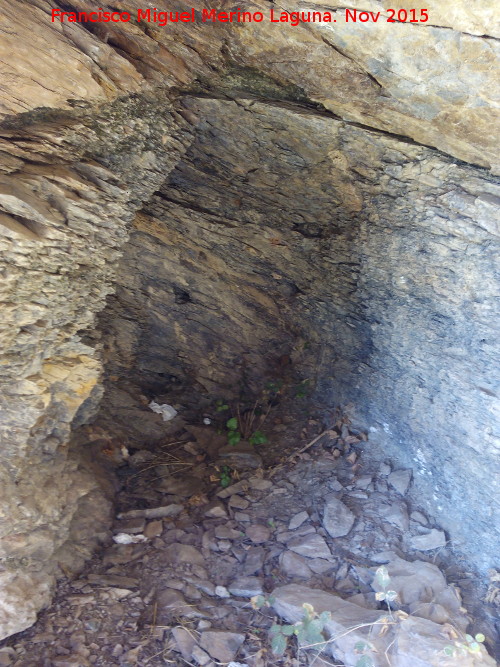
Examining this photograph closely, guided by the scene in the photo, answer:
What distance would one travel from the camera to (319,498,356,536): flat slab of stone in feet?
9.95

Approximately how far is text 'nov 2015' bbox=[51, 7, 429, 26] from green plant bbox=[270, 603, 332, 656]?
7.84 feet

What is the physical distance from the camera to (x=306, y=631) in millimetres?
2365

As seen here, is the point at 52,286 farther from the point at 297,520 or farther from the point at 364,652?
the point at 364,652

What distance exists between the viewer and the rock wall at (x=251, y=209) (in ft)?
6.61

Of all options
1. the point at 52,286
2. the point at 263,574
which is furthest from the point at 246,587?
the point at 52,286

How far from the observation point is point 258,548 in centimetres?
307

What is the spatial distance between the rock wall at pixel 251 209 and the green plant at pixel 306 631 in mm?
971

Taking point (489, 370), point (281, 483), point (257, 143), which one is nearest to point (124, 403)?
point (281, 483)

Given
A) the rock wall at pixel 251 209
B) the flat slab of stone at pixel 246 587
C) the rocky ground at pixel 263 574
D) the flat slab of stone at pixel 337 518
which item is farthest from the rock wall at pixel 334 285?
the flat slab of stone at pixel 246 587

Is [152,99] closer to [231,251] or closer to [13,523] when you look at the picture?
[231,251]

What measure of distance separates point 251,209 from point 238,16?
4.60 ft

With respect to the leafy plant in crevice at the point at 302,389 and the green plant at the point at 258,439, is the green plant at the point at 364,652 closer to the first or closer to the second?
the green plant at the point at 258,439

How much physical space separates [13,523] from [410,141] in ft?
8.43

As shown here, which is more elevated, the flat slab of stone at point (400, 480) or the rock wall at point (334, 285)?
the rock wall at point (334, 285)
